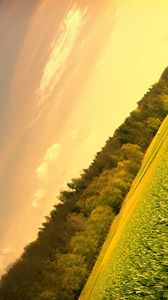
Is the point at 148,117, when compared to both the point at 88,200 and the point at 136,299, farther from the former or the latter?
the point at 136,299

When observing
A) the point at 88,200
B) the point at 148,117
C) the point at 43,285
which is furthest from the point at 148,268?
the point at 148,117

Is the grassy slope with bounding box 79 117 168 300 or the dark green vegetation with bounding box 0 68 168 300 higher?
the dark green vegetation with bounding box 0 68 168 300

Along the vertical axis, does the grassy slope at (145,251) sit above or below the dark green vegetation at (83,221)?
below

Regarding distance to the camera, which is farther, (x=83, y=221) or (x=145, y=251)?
(x=83, y=221)

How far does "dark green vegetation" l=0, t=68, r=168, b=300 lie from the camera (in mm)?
63281

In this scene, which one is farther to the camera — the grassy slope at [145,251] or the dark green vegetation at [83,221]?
the dark green vegetation at [83,221]

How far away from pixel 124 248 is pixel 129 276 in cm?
1074

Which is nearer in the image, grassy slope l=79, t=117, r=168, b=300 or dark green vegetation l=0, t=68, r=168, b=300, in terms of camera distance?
grassy slope l=79, t=117, r=168, b=300

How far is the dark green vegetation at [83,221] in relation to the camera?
63.3 metres

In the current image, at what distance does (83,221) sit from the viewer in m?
77.4

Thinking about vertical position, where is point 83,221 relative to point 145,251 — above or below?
above

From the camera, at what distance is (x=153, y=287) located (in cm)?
2803

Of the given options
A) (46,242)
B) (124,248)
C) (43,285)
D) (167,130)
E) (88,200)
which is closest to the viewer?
(124,248)

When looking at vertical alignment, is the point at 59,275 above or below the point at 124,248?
above
